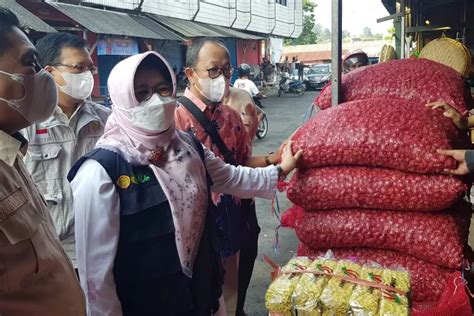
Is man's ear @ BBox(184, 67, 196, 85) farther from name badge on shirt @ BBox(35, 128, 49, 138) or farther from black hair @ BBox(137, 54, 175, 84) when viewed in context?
name badge on shirt @ BBox(35, 128, 49, 138)

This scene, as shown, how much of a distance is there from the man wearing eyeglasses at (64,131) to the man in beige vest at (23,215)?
660 mm

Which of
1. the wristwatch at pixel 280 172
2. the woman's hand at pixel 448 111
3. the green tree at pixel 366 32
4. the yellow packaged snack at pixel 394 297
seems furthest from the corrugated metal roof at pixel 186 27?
the green tree at pixel 366 32

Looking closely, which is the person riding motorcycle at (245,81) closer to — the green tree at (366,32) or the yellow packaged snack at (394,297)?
the yellow packaged snack at (394,297)

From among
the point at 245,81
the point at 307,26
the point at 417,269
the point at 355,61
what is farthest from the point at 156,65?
the point at 307,26

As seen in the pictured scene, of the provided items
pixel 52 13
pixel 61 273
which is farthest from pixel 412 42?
pixel 52 13

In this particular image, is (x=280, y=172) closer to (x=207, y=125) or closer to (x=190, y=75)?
(x=207, y=125)

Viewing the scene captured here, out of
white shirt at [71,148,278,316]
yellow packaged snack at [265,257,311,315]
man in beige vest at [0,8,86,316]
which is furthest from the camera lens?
white shirt at [71,148,278,316]

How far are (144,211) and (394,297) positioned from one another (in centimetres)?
84

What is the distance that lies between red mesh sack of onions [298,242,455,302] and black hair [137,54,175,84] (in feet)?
3.42

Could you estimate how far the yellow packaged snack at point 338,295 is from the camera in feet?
4.16

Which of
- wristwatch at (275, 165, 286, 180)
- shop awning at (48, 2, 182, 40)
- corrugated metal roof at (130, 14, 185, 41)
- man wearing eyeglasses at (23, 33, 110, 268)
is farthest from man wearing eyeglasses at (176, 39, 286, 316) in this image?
corrugated metal roof at (130, 14, 185, 41)

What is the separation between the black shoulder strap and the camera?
7.61ft

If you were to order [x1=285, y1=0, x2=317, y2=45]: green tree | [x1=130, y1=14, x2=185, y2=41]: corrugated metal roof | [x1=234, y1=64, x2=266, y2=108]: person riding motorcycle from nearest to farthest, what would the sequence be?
[x1=234, y1=64, x2=266, y2=108]: person riding motorcycle → [x1=130, y1=14, x2=185, y2=41]: corrugated metal roof → [x1=285, y1=0, x2=317, y2=45]: green tree

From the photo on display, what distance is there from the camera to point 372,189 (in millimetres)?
1774
